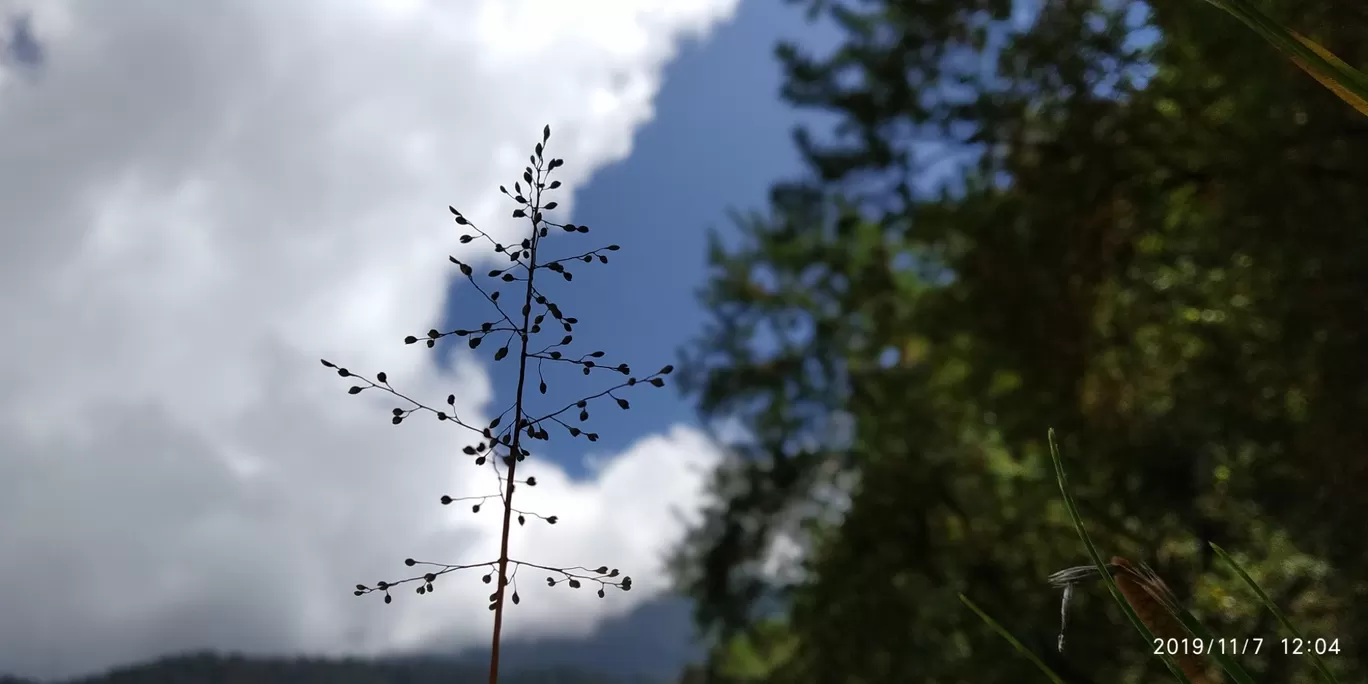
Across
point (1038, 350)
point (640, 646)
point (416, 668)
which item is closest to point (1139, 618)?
point (416, 668)

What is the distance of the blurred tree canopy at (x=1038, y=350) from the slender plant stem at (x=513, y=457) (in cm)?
99

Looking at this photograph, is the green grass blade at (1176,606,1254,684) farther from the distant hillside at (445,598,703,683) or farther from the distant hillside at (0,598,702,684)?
the distant hillside at (445,598,703,683)

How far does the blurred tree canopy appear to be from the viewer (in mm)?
1000

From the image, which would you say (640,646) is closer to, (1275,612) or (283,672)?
(283,672)

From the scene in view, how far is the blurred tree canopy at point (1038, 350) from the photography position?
1.00 metres

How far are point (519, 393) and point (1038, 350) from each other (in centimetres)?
115

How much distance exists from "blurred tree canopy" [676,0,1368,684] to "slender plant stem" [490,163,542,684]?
38.8 inches

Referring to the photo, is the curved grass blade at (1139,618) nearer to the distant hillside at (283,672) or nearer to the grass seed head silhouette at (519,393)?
the grass seed head silhouette at (519,393)

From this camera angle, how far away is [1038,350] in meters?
1.27

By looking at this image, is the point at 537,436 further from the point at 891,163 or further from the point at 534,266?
the point at 891,163

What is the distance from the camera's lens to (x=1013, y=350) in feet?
4.23

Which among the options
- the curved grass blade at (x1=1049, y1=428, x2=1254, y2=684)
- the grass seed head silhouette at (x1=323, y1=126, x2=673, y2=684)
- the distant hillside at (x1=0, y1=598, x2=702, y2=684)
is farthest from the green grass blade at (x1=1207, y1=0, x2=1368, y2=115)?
the distant hillside at (x1=0, y1=598, x2=702, y2=684)

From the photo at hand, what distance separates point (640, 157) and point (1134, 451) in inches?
35.3

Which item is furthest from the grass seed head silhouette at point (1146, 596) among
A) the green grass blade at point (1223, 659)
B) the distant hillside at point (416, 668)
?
the distant hillside at point (416, 668)
